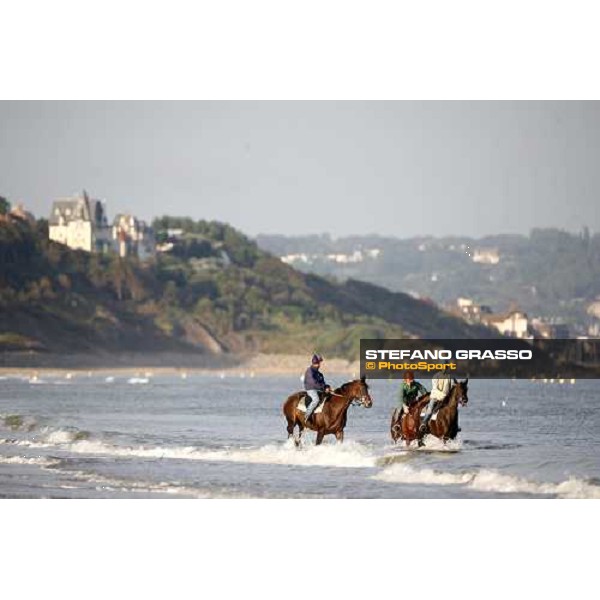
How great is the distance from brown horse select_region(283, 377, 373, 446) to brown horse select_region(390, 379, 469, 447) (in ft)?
1.93

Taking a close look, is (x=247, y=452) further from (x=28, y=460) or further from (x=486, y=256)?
(x=486, y=256)

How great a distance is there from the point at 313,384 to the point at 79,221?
52.0 feet

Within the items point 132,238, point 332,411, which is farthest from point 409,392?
point 132,238

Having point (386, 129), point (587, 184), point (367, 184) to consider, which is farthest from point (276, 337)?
point (386, 129)

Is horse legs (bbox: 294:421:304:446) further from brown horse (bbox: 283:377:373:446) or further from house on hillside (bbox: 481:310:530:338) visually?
house on hillside (bbox: 481:310:530:338)

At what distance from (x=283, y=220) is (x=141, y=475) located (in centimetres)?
1372

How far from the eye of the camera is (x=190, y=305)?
116 feet

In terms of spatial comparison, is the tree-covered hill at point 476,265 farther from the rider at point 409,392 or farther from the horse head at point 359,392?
the horse head at point 359,392

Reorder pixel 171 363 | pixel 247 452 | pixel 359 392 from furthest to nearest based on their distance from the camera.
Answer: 1. pixel 171 363
2. pixel 247 452
3. pixel 359 392

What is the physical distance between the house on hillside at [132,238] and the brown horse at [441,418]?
15700 mm

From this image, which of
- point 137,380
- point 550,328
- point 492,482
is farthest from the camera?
point 137,380
